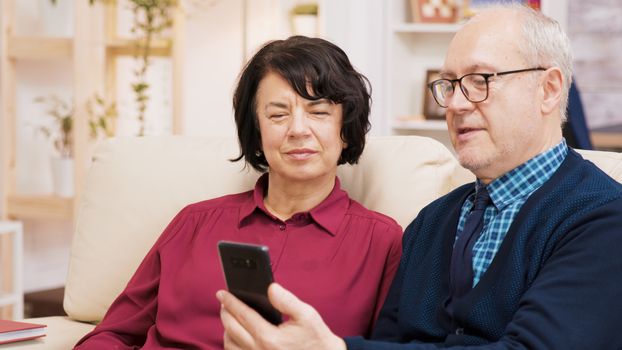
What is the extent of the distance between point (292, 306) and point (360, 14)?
310 cm

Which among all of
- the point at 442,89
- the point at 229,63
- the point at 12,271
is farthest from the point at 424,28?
the point at 442,89

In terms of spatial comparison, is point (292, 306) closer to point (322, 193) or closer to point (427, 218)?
point (427, 218)

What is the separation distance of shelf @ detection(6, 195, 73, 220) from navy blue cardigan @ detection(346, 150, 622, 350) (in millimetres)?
2478

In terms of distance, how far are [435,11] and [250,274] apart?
320 centimetres

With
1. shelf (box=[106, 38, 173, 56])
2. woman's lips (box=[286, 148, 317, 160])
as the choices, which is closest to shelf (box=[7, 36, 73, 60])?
shelf (box=[106, 38, 173, 56])

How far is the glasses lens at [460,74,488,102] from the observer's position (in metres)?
1.52

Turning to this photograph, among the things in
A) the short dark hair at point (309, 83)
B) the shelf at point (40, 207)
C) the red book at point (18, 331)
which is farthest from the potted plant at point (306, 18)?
the red book at point (18, 331)

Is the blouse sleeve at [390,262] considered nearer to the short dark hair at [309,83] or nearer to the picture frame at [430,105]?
the short dark hair at [309,83]

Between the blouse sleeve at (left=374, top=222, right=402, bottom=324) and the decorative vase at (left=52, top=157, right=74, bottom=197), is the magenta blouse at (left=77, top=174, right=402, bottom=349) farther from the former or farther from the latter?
the decorative vase at (left=52, top=157, right=74, bottom=197)

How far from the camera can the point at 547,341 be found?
132 cm

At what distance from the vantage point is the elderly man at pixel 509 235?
134 centimetres

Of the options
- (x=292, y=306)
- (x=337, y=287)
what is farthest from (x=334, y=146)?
(x=292, y=306)

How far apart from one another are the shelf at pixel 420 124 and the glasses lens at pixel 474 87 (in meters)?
2.71

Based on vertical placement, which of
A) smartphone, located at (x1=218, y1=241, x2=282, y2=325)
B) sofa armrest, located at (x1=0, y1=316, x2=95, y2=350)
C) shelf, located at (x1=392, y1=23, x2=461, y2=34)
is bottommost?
sofa armrest, located at (x1=0, y1=316, x2=95, y2=350)
